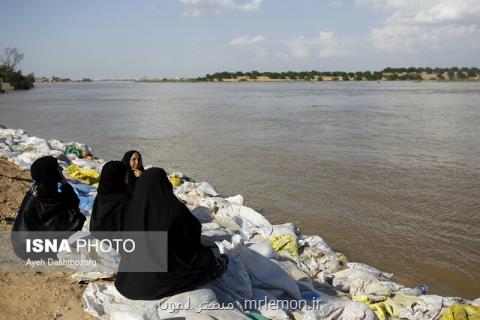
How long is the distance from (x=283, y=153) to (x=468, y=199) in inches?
192

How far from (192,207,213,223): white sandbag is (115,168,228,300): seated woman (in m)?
2.42

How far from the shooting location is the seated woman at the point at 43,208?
12.3ft

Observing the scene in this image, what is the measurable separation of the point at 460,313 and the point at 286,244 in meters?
1.81

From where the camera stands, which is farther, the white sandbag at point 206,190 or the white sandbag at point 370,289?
the white sandbag at point 206,190

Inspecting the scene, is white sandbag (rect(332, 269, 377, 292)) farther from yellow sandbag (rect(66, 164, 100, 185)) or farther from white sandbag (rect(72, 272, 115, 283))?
yellow sandbag (rect(66, 164, 100, 185))

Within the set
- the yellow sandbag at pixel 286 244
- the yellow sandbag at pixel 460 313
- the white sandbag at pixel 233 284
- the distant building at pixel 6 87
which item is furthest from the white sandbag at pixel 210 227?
the distant building at pixel 6 87

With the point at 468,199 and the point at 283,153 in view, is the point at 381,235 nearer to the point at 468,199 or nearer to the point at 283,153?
the point at 468,199

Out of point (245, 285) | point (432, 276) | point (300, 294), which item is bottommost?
point (432, 276)

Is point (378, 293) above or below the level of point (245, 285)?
below

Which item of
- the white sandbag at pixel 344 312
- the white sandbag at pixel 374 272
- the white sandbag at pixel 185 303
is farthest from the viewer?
the white sandbag at pixel 374 272

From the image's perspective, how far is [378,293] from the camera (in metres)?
3.78

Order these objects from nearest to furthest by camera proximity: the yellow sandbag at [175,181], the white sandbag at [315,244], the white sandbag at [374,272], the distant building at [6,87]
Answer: the white sandbag at [374,272] → the white sandbag at [315,244] → the yellow sandbag at [175,181] → the distant building at [6,87]

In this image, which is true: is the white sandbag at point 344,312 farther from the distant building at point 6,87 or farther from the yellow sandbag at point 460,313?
the distant building at point 6,87

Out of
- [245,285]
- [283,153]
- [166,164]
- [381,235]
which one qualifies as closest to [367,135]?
[283,153]
